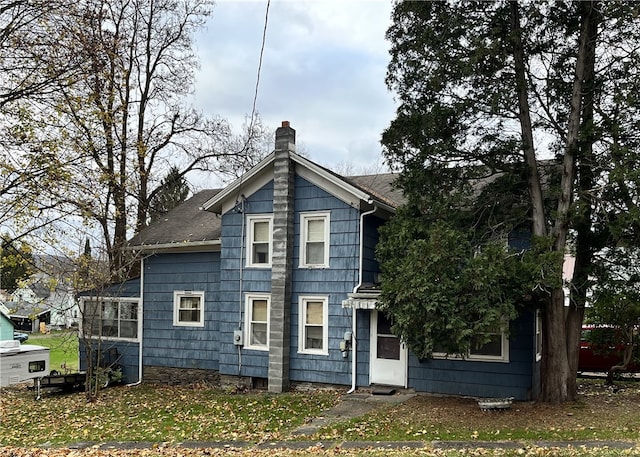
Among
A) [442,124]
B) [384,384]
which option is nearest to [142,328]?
[384,384]

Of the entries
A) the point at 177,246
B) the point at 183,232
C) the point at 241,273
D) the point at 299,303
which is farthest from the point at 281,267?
the point at 183,232

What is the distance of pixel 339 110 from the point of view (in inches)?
950

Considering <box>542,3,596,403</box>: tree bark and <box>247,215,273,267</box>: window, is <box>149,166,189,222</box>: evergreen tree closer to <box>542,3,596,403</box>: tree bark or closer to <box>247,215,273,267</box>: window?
<box>247,215,273,267</box>: window

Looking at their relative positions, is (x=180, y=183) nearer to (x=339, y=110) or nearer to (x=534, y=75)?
(x=339, y=110)

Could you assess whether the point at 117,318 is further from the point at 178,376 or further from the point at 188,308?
the point at 178,376

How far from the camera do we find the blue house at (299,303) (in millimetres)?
13945

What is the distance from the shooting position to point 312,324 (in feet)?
50.2

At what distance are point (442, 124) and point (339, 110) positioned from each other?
1210 cm

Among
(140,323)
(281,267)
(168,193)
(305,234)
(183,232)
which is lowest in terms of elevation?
(140,323)

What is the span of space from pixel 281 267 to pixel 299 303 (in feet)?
3.65

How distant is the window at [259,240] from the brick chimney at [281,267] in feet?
1.87

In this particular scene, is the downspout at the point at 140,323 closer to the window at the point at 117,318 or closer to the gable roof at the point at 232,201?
the window at the point at 117,318

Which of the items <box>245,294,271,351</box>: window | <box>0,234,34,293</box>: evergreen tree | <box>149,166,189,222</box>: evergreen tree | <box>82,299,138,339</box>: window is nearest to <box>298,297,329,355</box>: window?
<box>245,294,271,351</box>: window

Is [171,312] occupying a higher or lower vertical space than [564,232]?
Result: lower
